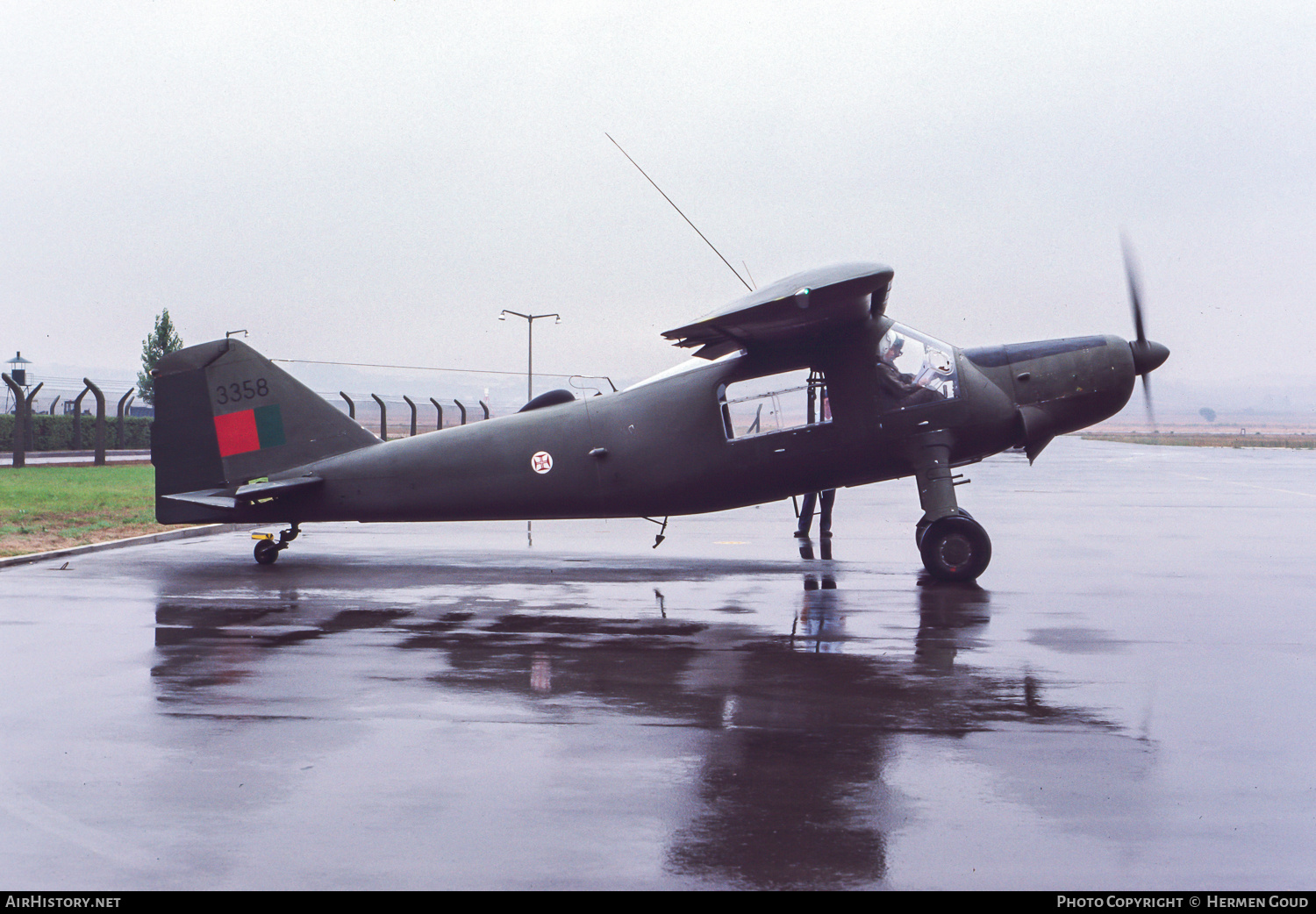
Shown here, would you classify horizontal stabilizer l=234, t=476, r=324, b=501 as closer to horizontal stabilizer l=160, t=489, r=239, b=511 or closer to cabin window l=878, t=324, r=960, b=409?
horizontal stabilizer l=160, t=489, r=239, b=511

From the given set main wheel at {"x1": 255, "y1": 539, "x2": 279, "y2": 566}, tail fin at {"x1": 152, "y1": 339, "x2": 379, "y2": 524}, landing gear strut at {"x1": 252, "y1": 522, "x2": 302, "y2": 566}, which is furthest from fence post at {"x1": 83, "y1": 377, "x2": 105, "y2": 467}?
main wheel at {"x1": 255, "y1": 539, "x2": 279, "y2": 566}

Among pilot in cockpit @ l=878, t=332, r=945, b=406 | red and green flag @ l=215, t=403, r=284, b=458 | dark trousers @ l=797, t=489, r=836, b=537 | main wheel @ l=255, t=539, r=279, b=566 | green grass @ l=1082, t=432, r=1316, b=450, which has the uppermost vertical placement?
green grass @ l=1082, t=432, r=1316, b=450

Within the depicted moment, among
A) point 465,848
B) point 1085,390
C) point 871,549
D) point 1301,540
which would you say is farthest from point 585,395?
point 1301,540

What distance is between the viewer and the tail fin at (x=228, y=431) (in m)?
14.3

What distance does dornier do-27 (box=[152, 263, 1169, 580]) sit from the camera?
1270cm

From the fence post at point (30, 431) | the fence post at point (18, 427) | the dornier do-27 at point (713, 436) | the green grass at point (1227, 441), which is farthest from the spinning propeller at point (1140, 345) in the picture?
the green grass at point (1227, 441)

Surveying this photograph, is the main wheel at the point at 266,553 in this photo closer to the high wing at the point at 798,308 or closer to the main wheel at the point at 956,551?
the high wing at the point at 798,308

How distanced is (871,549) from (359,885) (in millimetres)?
12506

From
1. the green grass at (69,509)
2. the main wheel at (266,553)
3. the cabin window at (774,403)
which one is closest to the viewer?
the cabin window at (774,403)

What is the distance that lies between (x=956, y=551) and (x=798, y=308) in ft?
10.5

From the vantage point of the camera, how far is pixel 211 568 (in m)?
13.8

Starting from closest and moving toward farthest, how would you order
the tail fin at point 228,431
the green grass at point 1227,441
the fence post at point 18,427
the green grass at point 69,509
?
the tail fin at point 228,431 → the green grass at point 69,509 → the fence post at point 18,427 → the green grass at point 1227,441

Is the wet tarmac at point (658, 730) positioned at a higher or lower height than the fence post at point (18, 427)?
lower

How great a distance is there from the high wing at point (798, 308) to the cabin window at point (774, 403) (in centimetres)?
47
